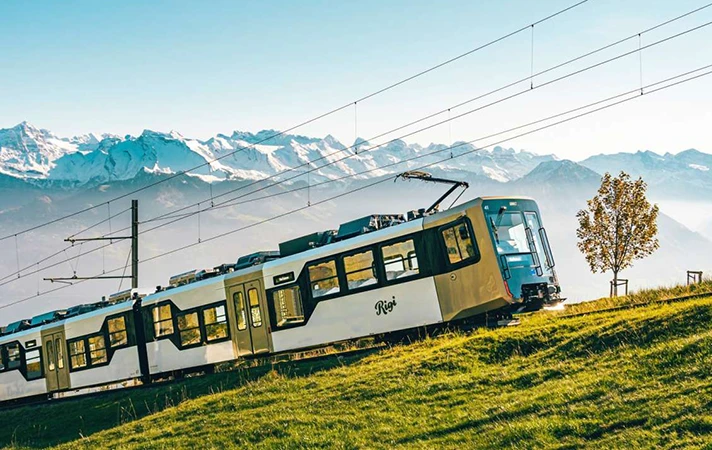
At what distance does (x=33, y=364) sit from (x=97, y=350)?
4.93 metres

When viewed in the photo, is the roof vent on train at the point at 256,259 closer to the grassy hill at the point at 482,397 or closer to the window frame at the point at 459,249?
the grassy hill at the point at 482,397

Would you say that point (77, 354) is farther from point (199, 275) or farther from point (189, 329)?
point (199, 275)

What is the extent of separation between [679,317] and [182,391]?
1284 cm

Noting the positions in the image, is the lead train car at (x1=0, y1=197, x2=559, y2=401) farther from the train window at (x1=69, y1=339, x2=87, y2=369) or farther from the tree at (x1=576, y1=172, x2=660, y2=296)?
the tree at (x1=576, y1=172, x2=660, y2=296)

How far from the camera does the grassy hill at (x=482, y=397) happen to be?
34.5ft

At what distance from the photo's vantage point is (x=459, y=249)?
19.2 metres

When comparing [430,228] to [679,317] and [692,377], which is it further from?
[692,377]

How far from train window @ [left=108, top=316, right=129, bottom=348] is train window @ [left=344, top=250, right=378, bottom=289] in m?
11.3

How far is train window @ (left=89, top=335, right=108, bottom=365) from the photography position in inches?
1143

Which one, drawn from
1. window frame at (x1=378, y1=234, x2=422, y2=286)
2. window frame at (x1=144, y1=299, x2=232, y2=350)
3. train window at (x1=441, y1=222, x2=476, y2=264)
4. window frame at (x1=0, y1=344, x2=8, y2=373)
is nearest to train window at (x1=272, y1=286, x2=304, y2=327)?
window frame at (x1=144, y1=299, x2=232, y2=350)

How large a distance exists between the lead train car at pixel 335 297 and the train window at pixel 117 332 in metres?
0.06

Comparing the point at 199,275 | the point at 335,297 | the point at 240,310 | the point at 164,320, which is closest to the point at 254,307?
the point at 240,310

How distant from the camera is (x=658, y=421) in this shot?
9969 millimetres

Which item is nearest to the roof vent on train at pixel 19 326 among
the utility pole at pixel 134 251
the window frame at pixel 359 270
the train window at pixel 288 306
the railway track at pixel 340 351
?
the utility pole at pixel 134 251
